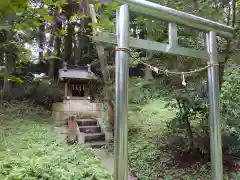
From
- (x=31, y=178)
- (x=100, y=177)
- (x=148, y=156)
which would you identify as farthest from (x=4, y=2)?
(x=148, y=156)

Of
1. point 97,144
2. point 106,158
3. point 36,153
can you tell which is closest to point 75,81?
point 97,144

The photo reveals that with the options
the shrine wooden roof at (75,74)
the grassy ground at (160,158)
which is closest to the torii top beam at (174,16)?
the grassy ground at (160,158)

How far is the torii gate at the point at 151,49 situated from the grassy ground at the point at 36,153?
234cm

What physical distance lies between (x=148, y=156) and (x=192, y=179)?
138cm

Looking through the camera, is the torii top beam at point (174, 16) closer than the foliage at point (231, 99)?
Yes

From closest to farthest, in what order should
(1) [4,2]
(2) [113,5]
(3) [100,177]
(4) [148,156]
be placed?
(1) [4,2], (2) [113,5], (3) [100,177], (4) [148,156]

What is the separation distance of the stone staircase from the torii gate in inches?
186

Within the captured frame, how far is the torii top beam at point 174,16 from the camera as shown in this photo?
3.17m

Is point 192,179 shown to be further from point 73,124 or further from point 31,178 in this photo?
point 73,124

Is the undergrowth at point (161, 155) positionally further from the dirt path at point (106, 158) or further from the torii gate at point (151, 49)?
the torii gate at point (151, 49)

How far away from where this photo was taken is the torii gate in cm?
276

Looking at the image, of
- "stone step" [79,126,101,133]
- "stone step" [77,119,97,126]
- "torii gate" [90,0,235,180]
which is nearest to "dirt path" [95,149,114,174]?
"stone step" [79,126,101,133]

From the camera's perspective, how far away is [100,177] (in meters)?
5.10

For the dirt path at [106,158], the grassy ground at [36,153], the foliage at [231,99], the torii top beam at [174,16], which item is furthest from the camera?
the dirt path at [106,158]
